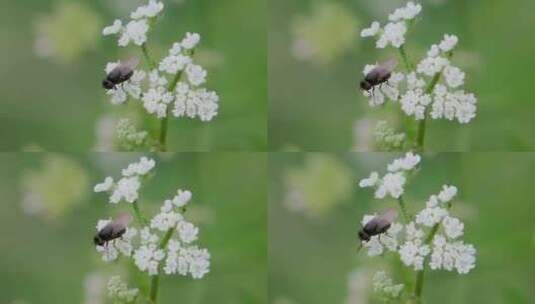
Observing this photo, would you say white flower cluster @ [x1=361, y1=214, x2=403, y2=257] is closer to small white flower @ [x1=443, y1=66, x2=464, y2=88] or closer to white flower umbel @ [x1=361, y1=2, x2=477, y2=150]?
white flower umbel @ [x1=361, y1=2, x2=477, y2=150]

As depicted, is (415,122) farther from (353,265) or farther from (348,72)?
(353,265)

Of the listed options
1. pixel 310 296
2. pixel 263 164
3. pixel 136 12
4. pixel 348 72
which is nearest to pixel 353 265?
pixel 310 296

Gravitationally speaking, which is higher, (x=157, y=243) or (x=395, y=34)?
(x=395, y=34)

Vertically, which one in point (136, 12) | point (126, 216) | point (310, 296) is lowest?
point (310, 296)

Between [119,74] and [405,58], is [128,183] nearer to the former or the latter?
[119,74]

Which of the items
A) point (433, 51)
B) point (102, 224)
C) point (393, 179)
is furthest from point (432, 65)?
point (102, 224)
